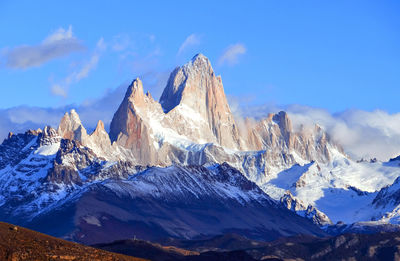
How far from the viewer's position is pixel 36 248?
445 ft

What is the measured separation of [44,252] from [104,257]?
45.7ft

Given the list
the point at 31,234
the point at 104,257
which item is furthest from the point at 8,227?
the point at 104,257

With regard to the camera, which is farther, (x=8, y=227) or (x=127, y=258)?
(x=127, y=258)

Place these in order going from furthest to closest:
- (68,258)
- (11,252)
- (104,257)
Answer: (104,257)
(68,258)
(11,252)

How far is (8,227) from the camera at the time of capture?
461 feet

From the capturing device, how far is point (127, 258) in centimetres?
15425

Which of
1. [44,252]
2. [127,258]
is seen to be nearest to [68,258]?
[44,252]

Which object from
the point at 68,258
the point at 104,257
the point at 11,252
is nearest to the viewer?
the point at 11,252

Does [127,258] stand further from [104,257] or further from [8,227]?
[8,227]

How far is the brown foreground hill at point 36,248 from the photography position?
130375 millimetres

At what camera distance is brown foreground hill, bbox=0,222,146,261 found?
130375mm

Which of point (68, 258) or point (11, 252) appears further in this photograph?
point (68, 258)

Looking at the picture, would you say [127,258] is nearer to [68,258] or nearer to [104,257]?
[104,257]

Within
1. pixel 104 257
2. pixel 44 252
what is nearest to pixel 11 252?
pixel 44 252
